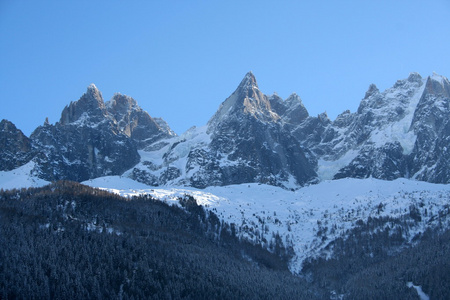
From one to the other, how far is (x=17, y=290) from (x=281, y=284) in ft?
184

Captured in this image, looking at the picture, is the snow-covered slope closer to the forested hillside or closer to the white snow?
the forested hillside

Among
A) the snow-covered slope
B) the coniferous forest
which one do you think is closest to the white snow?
the coniferous forest

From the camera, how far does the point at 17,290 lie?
90312mm

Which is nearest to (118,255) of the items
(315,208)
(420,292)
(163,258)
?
(163,258)

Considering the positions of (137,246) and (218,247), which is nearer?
(137,246)

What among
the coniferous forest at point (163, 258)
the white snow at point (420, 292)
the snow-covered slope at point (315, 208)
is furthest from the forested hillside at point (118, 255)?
the white snow at point (420, 292)

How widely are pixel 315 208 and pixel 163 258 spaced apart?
79.3 meters

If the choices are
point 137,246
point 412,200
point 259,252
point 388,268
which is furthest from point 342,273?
point 137,246

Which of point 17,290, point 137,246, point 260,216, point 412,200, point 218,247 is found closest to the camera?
point 17,290

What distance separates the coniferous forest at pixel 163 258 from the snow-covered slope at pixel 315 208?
5.12 m

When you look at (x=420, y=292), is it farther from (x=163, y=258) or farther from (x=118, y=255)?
(x=118, y=255)

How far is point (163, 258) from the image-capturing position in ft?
368

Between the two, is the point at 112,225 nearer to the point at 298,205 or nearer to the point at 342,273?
the point at 342,273

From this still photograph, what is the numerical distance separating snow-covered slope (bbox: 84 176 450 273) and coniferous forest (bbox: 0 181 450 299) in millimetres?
5115
